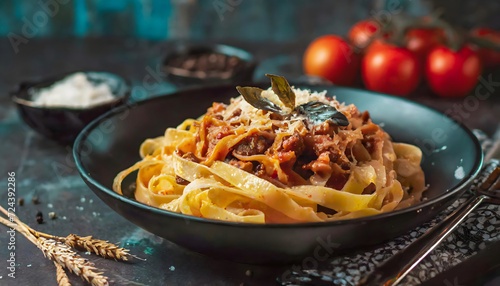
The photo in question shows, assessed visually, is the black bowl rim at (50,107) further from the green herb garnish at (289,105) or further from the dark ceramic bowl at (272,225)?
the green herb garnish at (289,105)

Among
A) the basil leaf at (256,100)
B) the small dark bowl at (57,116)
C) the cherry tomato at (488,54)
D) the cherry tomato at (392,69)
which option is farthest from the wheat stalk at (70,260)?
the cherry tomato at (488,54)

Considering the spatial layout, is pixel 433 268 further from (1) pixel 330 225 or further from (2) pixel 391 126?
(2) pixel 391 126

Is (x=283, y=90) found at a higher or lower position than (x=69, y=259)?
higher

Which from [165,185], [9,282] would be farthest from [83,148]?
[9,282]

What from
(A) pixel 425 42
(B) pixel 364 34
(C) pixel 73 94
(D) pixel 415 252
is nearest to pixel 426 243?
(D) pixel 415 252

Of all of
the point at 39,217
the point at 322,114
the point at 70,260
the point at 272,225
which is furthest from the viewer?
the point at 39,217

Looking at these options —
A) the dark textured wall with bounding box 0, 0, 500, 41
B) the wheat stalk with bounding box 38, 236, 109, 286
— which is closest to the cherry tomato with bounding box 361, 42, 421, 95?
the dark textured wall with bounding box 0, 0, 500, 41

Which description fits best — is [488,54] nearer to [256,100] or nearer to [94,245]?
[256,100]
